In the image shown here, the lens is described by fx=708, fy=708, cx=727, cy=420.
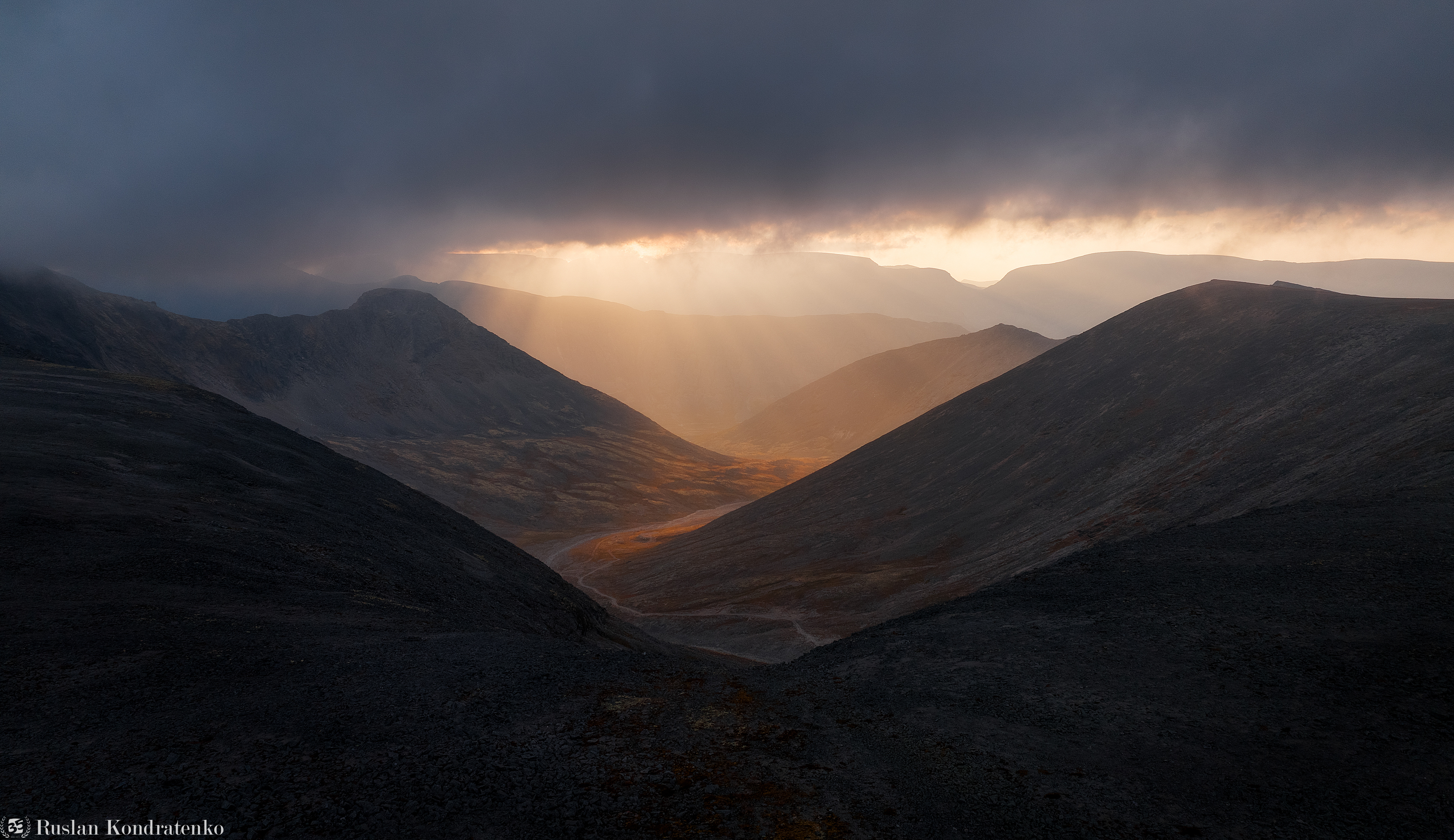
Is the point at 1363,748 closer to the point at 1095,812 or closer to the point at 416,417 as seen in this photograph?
the point at 1095,812

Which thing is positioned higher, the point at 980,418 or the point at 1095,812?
the point at 980,418

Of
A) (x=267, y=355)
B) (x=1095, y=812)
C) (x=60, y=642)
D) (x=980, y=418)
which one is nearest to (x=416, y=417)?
(x=267, y=355)

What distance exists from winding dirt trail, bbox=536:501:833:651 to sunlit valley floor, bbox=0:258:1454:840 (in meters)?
0.59

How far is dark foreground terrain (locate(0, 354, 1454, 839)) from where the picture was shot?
330 inches

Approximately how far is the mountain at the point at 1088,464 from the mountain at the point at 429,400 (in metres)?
33.0

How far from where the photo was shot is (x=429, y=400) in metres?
122

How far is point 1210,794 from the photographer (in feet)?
28.1

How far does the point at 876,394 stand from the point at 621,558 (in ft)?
312

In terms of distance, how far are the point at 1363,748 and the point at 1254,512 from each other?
43.1ft

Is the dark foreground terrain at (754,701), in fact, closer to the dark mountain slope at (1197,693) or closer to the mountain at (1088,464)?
the dark mountain slope at (1197,693)

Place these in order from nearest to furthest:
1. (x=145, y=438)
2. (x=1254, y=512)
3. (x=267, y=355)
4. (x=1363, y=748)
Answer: (x=1363, y=748)
(x=1254, y=512)
(x=145, y=438)
(x=267, y=355)

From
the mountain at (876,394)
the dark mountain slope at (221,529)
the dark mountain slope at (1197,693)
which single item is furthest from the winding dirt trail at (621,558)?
the mountain at (876,394)

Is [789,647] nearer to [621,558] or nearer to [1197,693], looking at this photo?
[1197,693]

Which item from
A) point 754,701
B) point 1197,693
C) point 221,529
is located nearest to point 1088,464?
point 1197,693
